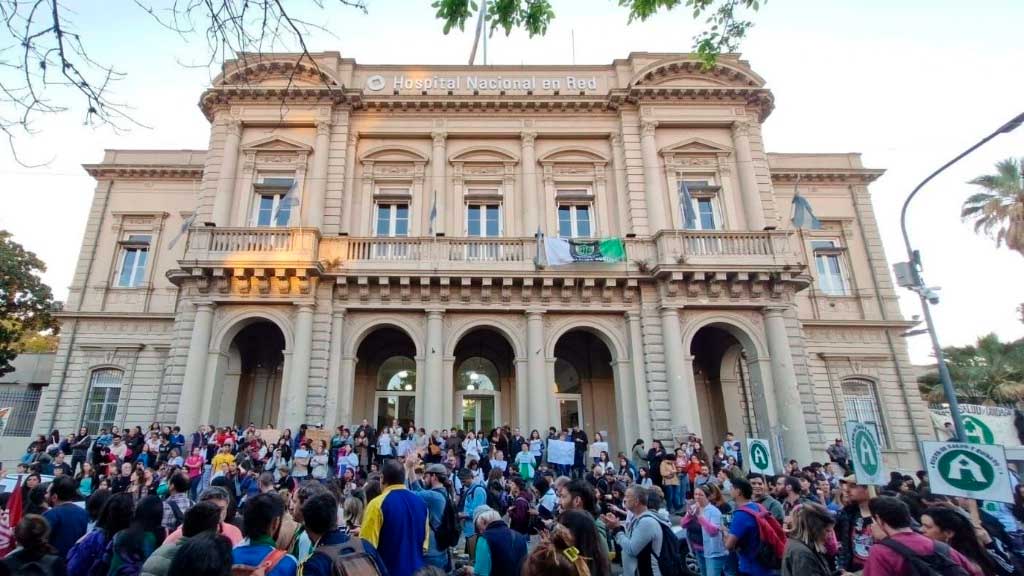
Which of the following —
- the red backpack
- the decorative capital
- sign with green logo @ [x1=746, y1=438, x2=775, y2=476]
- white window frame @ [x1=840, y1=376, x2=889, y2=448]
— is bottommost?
the red backpack

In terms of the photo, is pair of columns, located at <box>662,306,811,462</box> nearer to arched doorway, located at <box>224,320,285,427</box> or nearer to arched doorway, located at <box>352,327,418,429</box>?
arched doorway, located at <box>352,327,418,429</box>

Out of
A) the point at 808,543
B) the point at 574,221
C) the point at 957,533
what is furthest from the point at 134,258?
the point at 957,533

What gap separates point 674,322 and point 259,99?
57.0 feet

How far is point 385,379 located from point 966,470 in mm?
16833

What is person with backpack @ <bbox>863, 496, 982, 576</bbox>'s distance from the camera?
11.4ft

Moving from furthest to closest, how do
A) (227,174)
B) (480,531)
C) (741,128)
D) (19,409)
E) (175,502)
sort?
(19,409) < (741,128) < (227,174) < (175,502) < (480,531)

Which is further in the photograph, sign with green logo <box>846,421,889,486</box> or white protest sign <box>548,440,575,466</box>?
white protest sign <box>548,440,575,466</box>

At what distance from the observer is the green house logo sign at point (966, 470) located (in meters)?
5.34

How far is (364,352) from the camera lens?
19047mm

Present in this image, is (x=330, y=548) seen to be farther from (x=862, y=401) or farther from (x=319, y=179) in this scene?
(x=862, y=401)

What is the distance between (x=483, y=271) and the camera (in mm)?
17031

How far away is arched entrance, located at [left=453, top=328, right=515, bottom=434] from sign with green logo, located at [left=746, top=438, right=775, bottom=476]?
379 inches

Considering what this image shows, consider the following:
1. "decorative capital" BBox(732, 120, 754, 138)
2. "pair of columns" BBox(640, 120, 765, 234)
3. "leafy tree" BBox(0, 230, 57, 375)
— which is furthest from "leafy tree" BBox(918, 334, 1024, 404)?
"leafy tree" BBox(0, 230, 57, 375)

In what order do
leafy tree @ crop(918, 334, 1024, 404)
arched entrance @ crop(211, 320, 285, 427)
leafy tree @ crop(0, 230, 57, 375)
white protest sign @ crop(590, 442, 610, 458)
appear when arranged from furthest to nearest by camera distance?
1. leafy tree @ crop(918, 334, 1024, 404)
2. leafy tree @ crop(0, 230, 57, 375)
3. arched entrance @ crop(211, 320, 285, 427)
4. white protest sign @ crop(590, 442, 610, 458)
